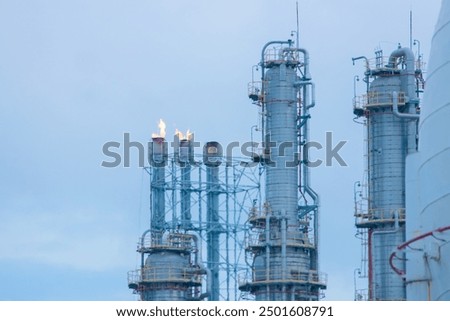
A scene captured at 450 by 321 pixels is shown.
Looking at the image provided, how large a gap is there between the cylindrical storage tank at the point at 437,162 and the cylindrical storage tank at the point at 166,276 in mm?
36447

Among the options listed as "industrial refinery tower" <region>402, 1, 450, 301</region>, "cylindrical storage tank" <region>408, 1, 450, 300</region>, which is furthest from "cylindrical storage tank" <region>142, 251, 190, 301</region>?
"cylindrical storage tank" <region>408, 1, 450, 300</region>

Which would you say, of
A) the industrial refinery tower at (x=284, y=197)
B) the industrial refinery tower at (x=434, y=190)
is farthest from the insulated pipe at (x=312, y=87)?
the industrial refinery tower at (x=434, y=190)

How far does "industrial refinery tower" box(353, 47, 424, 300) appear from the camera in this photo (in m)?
65.1

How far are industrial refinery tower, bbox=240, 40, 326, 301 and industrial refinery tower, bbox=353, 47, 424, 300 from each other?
12.3 ft

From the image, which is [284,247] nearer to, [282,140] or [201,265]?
[282,140]

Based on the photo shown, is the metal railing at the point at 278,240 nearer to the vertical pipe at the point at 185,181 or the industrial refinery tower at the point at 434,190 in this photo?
the vertical pipe at the point at 185,181

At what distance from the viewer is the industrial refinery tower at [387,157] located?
65125 mm

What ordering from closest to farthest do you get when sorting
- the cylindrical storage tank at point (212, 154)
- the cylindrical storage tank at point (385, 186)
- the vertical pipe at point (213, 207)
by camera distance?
the cylindrical storage tank at point (385, 186) → the cylindrical storage tank at point (212, 154) → the vertical pipe at point (213, 207)

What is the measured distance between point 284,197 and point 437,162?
32591mm

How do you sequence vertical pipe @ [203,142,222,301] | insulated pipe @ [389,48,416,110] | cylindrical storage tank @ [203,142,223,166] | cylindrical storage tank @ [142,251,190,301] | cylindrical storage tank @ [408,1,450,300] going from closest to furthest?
cylindrical storage tank @ [408,1,450,300] < insulated pipe @ [389,48,416,110] < cylindrical storage tank @ [142,251,190,301] < cylindrical storage tank @ [203,142,223,166] < vertical pipe @ [203,142,222,301]

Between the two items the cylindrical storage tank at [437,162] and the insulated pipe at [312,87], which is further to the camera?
the insulated pipe at [312,87]

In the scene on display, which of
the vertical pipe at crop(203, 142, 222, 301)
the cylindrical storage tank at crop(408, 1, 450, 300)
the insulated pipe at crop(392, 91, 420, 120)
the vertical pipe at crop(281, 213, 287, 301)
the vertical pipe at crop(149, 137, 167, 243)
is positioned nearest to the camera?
the cylindrical storage tank at crop(408, 1, 450, 300)

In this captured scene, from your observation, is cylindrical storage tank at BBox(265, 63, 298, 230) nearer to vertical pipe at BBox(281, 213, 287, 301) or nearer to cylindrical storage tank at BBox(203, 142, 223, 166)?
vertical pipe at BBox(281, 213, 287, 301)

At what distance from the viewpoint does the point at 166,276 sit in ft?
246
